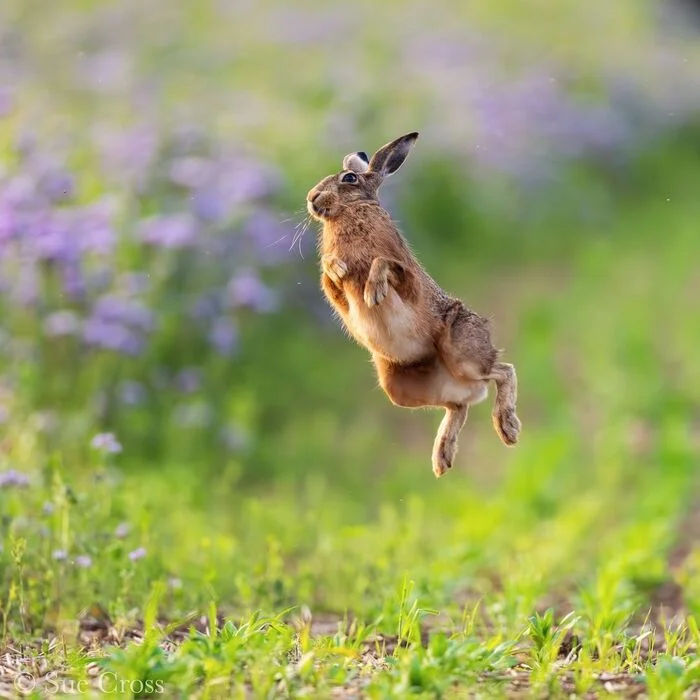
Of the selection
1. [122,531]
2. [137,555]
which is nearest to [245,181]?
[122,531]

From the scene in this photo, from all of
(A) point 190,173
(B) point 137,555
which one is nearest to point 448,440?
(B) point 137,555

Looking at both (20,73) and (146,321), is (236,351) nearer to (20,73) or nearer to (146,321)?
(146,321)

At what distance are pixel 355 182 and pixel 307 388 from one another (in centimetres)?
501

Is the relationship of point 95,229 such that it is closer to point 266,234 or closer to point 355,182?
point 266,234

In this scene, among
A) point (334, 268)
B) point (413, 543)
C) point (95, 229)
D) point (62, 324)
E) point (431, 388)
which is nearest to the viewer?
point (334, 268)

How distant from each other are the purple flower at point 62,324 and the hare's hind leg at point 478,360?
354cm

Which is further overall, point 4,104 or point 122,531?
point 4,104

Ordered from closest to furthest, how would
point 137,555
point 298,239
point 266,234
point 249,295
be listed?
point 298,239 → point 137,555 → point 249,295 → point 266,234

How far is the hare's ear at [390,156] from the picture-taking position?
118 inches

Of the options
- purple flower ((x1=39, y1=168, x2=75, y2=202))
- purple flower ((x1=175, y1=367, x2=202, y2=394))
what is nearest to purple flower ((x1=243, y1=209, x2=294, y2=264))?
purple flower ((x1=175, y1=367, x2=202, y2=394))

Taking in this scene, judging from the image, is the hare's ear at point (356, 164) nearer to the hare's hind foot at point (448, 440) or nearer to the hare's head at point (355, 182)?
the hare's head at point (355, 182)

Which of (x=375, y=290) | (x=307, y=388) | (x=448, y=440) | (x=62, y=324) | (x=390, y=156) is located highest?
(x=390, y=156)

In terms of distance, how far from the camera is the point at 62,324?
20.2ft

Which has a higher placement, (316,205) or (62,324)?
(316,205)
